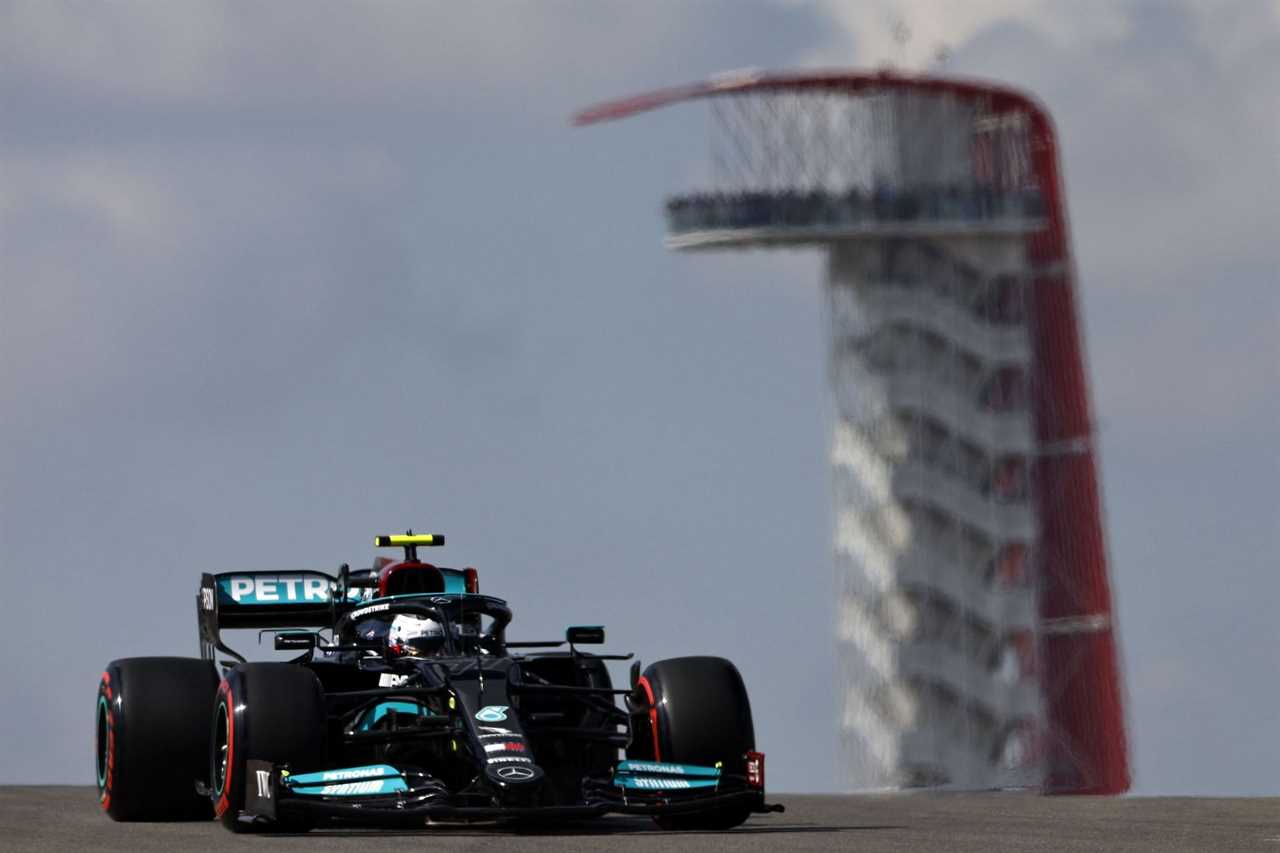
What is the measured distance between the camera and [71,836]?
2053 cm

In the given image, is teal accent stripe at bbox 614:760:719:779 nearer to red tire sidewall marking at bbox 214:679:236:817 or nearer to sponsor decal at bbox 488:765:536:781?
sponsor decal at bbox 488:765:536:781

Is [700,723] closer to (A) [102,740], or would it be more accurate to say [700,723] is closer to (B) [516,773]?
(B) [516,773]

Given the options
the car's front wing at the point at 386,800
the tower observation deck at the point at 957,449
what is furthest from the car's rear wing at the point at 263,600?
the tower observation deck at the point at 957,449

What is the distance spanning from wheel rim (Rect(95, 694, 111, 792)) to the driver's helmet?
94.9 inches

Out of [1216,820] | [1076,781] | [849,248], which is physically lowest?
[1076,781]

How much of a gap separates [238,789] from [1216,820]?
816cm

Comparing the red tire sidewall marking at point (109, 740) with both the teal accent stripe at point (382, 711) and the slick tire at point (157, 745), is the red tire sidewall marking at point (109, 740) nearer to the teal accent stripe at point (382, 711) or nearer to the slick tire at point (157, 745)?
the slick tire at point (157, 745)

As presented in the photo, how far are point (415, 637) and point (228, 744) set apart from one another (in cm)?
282

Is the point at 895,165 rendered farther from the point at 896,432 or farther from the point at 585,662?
the point at 585,662

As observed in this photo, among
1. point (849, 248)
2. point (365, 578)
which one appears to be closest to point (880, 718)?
point (849, 248)

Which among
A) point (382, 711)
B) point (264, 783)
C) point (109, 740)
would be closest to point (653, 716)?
point (382, 711)

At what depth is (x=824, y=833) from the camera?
21188mm

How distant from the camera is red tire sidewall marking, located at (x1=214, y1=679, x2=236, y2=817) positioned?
2017 cm

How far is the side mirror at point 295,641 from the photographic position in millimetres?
22156
